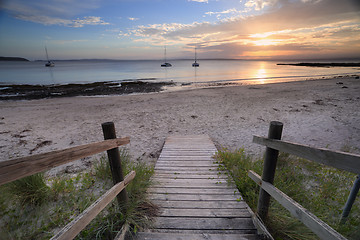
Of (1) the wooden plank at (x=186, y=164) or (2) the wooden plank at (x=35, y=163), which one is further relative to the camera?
(1) the wooden plank at (x=186, y=164)

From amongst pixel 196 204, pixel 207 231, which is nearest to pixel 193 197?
pixel 196 204

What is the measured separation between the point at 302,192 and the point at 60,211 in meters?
4.52

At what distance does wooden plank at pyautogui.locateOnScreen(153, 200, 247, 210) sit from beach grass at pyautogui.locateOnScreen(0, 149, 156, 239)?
0.23 m

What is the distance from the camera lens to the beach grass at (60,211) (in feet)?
8.06

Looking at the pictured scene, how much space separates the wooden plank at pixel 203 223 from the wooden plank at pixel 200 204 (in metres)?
0.28

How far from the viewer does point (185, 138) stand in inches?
272

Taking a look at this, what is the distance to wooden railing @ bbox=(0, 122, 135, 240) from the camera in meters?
1.14

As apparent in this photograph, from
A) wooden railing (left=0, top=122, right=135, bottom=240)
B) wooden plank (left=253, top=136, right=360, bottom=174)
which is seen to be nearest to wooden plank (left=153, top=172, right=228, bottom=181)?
wooden railing (left=0, top=122, right=135, bottom=240)

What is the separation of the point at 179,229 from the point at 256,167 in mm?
2387

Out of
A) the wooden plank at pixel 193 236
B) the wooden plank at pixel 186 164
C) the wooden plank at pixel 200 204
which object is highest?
the wooden plank at pixel 193 236

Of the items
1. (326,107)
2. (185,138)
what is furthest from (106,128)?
(326,107)

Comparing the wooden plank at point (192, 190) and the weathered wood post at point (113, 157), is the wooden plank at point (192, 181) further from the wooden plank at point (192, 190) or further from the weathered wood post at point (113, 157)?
the weathered wood post at point (113, 157)

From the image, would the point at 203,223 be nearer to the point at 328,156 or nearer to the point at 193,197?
the point at 193,197

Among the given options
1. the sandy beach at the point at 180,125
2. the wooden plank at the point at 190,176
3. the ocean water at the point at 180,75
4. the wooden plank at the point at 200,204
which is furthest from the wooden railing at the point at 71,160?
the ocean water at the point at 180,75
